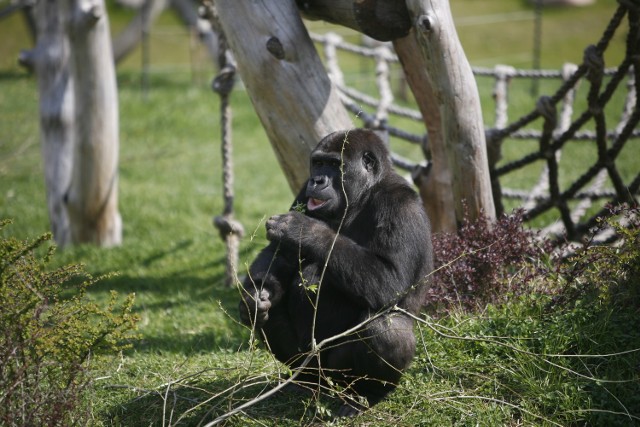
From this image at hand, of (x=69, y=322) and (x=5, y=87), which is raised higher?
(x=69, y=322)

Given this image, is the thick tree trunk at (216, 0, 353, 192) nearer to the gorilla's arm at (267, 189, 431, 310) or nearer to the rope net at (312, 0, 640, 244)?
the rope net at (312, 0, 640, 244)

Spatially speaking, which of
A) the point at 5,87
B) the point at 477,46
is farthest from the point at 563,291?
the point at 477,46

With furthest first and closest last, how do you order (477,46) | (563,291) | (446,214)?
(477,46)
(446,214)
(563,291)

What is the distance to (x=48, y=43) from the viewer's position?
769 cm

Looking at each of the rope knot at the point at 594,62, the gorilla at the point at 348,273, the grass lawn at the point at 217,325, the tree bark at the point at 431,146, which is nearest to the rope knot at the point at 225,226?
the grass lawn at the point at 217,325

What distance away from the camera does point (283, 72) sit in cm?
451

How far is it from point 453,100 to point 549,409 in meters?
1.79

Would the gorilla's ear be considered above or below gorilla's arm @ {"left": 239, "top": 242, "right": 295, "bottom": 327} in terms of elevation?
above

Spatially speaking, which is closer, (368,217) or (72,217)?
(368,217)

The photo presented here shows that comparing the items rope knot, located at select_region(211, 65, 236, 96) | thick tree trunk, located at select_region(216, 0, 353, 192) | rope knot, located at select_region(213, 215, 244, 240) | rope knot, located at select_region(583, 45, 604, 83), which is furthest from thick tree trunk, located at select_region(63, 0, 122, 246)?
rope knot, located at select_region(583, 45, 604, 83)

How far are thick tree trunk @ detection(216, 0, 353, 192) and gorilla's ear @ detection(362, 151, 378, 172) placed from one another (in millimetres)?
652

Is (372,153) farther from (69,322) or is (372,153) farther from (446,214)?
(69,322)

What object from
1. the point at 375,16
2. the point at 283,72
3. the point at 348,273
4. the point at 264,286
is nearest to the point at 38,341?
the point at 264,286

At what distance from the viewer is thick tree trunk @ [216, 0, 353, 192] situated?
4480 millimetres
